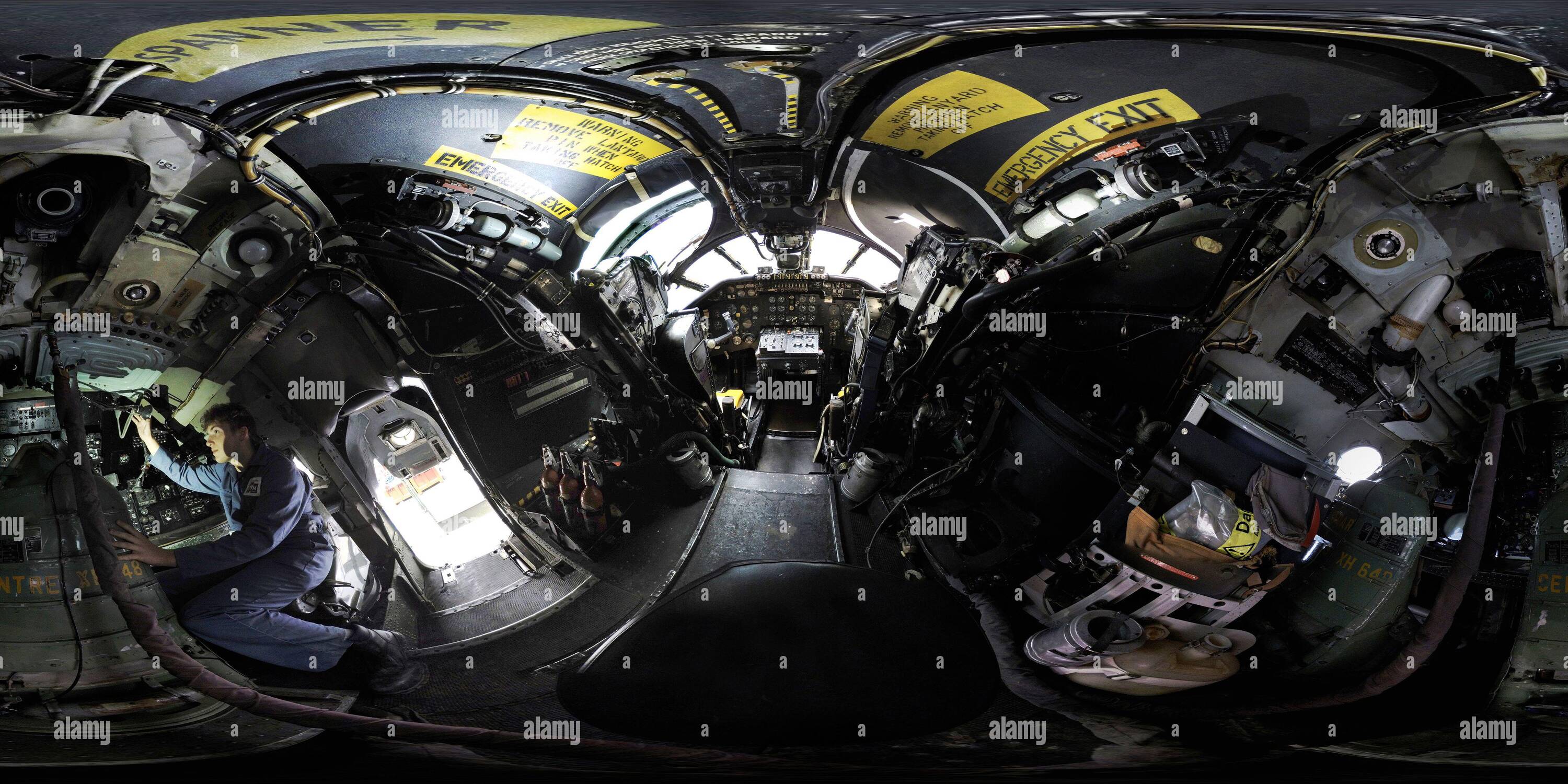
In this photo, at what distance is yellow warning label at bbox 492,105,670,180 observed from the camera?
147 centimetres

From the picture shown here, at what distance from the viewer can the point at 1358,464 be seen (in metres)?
1.49

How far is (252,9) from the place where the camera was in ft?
4.59

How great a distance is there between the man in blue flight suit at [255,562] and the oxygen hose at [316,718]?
2.6 inches

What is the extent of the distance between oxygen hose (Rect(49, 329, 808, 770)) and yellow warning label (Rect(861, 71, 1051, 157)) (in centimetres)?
116

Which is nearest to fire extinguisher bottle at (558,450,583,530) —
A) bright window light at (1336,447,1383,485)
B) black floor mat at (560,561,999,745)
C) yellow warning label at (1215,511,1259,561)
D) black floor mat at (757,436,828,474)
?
black floor mat at (560,561,999,745)

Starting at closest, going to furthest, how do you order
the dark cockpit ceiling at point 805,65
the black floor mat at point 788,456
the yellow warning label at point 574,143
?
the dark cockpit ceiling at point 805,65 < the yellow warning label at point 574,143 < the black floor mat at point 788,456

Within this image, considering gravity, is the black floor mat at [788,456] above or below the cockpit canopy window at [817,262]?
below

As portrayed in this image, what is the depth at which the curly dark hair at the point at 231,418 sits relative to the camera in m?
1.46

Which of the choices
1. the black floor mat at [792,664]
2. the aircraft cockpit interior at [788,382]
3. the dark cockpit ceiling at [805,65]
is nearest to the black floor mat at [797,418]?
the aircraft cockpit interior at [788,382]

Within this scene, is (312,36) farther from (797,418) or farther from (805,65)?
(797,418)

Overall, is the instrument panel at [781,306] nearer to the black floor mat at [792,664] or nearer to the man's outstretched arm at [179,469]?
the black floor mat at [792,664]

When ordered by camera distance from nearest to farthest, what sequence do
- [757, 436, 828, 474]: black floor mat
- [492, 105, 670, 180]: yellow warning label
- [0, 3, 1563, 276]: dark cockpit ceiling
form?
[0, 3, 1563, 276]: dark cockpit ceiling
[492, 105, 670, 180]: yellow warning label
[757, 436, 828, 474]: black floor mat

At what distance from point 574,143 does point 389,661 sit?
0.99 m

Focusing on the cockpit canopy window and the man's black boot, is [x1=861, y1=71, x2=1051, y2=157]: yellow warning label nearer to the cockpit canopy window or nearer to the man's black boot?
the cockpit canopy window
